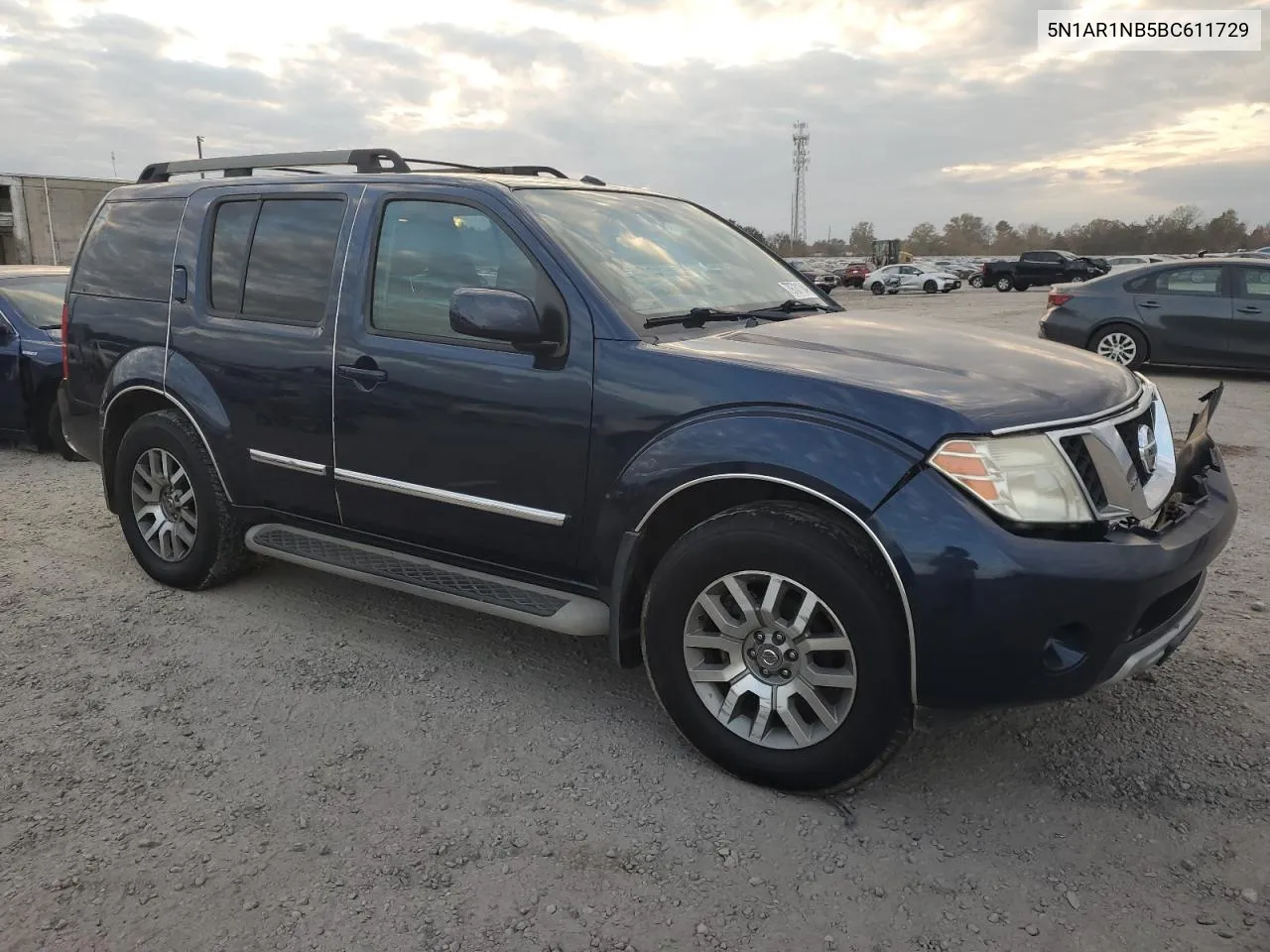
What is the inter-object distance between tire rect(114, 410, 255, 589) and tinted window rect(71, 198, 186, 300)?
629 millimetres

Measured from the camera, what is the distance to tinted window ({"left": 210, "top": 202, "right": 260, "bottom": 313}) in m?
4.14

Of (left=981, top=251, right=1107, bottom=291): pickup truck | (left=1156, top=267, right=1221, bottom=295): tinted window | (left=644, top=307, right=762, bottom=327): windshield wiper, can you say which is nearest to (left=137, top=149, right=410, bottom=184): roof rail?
(left=644, top=307, right=762, bottom=327): windshield wiper

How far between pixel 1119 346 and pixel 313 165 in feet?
33.1

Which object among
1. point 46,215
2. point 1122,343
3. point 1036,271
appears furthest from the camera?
point 1036,271

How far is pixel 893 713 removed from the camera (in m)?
2.64

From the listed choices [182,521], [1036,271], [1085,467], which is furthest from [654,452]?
[1036,271]

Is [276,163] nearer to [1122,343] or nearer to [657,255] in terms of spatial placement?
[657,255]

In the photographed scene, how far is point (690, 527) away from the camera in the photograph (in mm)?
3119

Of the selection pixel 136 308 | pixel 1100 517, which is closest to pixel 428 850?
pixel 1100 517

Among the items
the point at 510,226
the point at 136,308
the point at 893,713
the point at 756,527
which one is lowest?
the point at 893,713

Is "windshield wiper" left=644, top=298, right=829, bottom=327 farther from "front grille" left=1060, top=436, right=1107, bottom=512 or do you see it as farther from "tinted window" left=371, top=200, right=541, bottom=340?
"front grille" left=1060, top=436, right=1107, bottom=512

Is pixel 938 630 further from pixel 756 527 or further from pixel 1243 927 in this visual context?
pixel 1243 927

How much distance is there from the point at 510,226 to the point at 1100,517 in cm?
212

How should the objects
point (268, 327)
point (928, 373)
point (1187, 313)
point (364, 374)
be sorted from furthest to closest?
point (1187, 313), point (268, 327), point (364, 374), point (928, 373)
